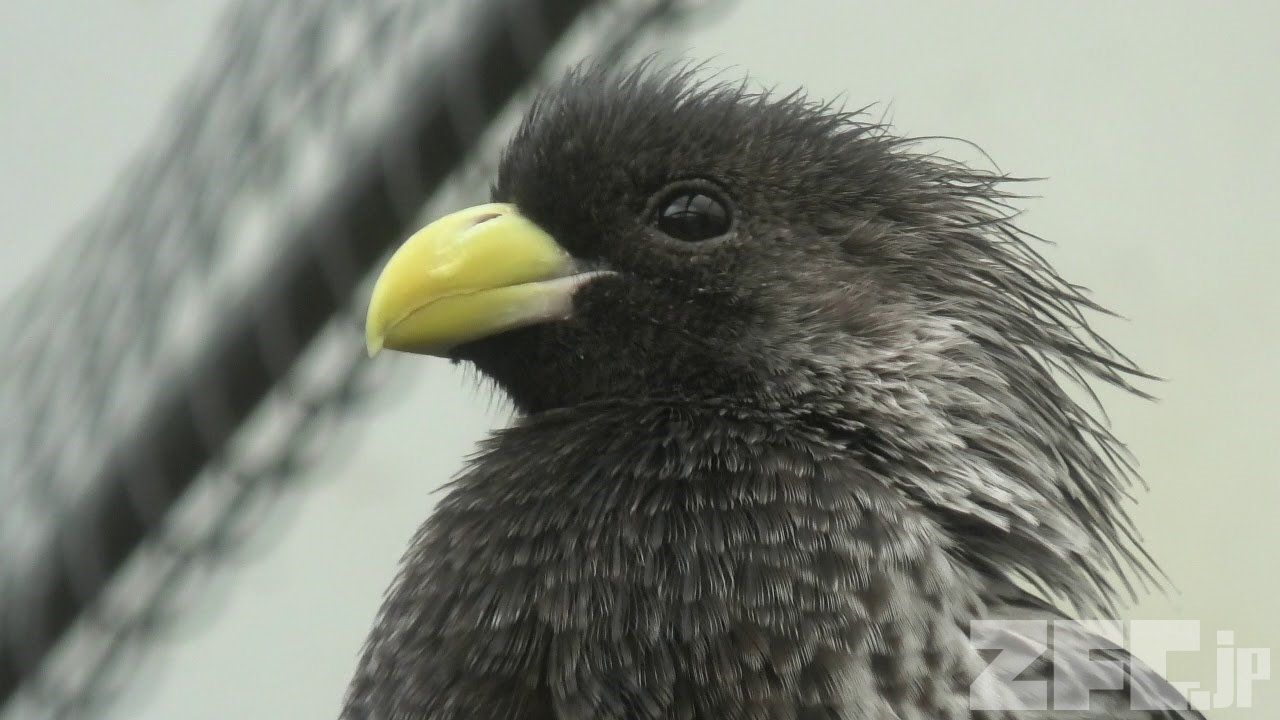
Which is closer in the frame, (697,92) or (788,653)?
(788,653)

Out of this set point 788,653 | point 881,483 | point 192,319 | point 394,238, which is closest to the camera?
point 788,653

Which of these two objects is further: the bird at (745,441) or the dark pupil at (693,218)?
the dark pupil at (693,218)

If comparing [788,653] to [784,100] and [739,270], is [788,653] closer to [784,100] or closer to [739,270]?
[739,270]

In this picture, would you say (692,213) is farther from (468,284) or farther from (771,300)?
(468,284)

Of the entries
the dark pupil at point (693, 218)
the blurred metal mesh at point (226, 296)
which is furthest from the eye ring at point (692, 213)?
the blurred metal mesh at point (226, 296)

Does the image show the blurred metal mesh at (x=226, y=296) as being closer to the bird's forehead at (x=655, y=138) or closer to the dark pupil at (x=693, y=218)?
the bird's forehead at (x=655, y=138)

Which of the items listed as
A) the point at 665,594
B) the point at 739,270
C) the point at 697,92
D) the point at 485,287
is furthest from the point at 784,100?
the point at 665,594
